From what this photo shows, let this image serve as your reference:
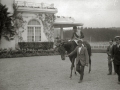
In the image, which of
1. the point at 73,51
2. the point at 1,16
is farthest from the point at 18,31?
the point at 73,51

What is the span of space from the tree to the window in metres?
1.97

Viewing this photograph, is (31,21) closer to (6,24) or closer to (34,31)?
(34,31)

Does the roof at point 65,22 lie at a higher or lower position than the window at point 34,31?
higher

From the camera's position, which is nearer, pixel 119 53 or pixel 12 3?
pixel 119 53

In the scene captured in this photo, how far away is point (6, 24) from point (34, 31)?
3.20 metres

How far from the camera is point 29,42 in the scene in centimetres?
1956

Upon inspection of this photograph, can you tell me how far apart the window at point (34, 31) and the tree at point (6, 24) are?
1966 millimetres

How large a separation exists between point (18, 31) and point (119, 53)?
14.4 m

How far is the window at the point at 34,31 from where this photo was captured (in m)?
20.3

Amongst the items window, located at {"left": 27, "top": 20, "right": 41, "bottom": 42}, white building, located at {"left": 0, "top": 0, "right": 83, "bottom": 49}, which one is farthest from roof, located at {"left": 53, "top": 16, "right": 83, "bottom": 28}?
window, located at {"left": 27, "top": 20, "right": 41, "bottom": 42}

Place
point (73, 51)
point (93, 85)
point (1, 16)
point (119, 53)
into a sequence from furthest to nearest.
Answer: point (1, 16) < point (73, 51) < point (119, 53) < point (93, 85)

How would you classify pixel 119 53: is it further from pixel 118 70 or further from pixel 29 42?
pixel 29 42

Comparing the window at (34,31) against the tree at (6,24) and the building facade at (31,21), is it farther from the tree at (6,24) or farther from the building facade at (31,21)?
the tree at (6,24)

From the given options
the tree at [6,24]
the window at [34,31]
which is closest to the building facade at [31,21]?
the window at [34,31]
